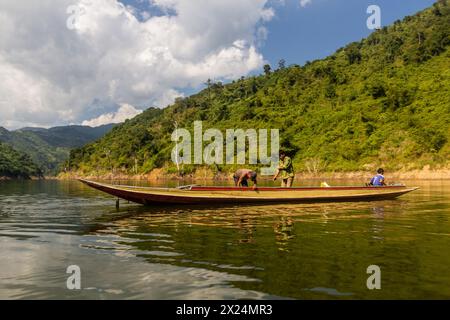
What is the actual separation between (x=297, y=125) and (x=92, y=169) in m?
91.5

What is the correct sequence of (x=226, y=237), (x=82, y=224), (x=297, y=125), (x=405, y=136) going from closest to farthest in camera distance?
1. (x=226, y=237)
2. (x=82, y=224)
3. (x=405, y=136)
4. (x=297, y=125)

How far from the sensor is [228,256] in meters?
11.1

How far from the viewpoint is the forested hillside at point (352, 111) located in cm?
8062

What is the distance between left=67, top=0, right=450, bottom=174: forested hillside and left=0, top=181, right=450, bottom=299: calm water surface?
2403 inches

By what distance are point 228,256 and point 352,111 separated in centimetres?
9628

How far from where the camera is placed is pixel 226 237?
553 inches

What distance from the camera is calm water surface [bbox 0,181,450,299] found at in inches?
324

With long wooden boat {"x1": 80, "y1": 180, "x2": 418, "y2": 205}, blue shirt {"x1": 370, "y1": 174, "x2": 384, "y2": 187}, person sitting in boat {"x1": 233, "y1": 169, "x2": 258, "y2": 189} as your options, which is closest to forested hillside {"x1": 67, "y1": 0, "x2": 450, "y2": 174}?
blue shirt {"x1": 370, "y1": 174, "x2": 384, "y2": 187}

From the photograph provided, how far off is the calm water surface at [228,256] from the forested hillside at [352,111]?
2403 inches

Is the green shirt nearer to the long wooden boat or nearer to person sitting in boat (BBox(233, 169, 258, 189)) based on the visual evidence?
the long wooden boat

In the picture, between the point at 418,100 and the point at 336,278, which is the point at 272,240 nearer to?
the point at 336,278

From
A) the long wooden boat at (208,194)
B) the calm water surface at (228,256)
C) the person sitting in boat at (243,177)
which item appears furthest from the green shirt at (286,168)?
the calm water surface at (228,256)

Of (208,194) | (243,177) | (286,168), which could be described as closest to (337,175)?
(286,168)
